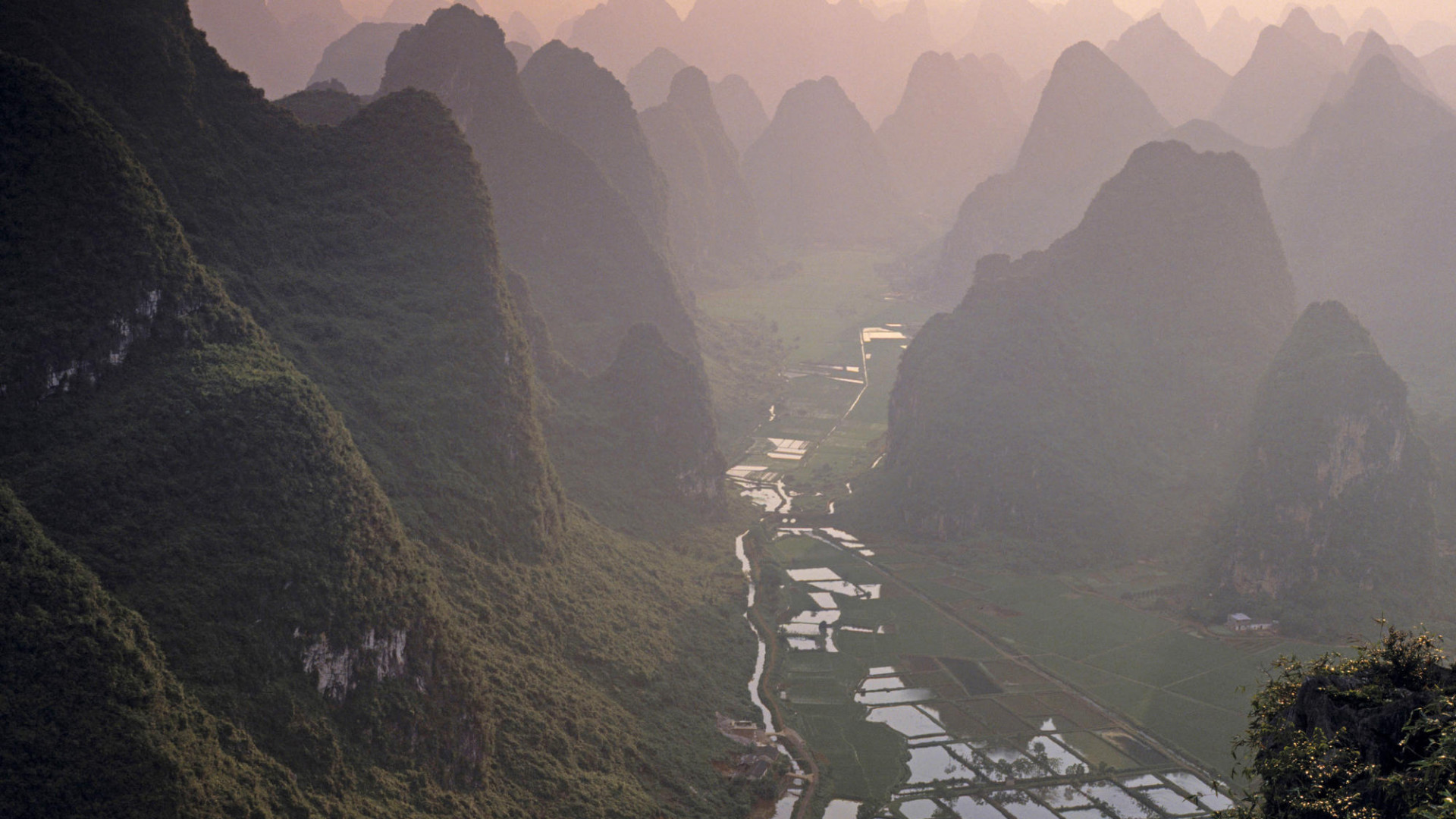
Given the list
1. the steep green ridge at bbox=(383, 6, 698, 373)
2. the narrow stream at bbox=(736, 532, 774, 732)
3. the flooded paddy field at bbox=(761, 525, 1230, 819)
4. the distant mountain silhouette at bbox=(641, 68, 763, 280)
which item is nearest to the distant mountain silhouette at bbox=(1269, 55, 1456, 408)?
the flooded paddy field at bbox=(761, 525, 1230, 819)

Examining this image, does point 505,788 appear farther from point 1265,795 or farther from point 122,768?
point 1265,795

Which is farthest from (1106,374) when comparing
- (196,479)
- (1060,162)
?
(1060,162)

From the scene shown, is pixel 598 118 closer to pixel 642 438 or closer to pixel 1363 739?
pixel 642 438

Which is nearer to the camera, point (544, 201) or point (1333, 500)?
point (1333, 500)

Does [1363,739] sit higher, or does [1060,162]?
[1060,162]

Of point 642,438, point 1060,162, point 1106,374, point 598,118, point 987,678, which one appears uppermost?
point 1060,162

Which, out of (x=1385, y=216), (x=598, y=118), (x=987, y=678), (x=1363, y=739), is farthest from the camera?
(x=1385, y=216)
